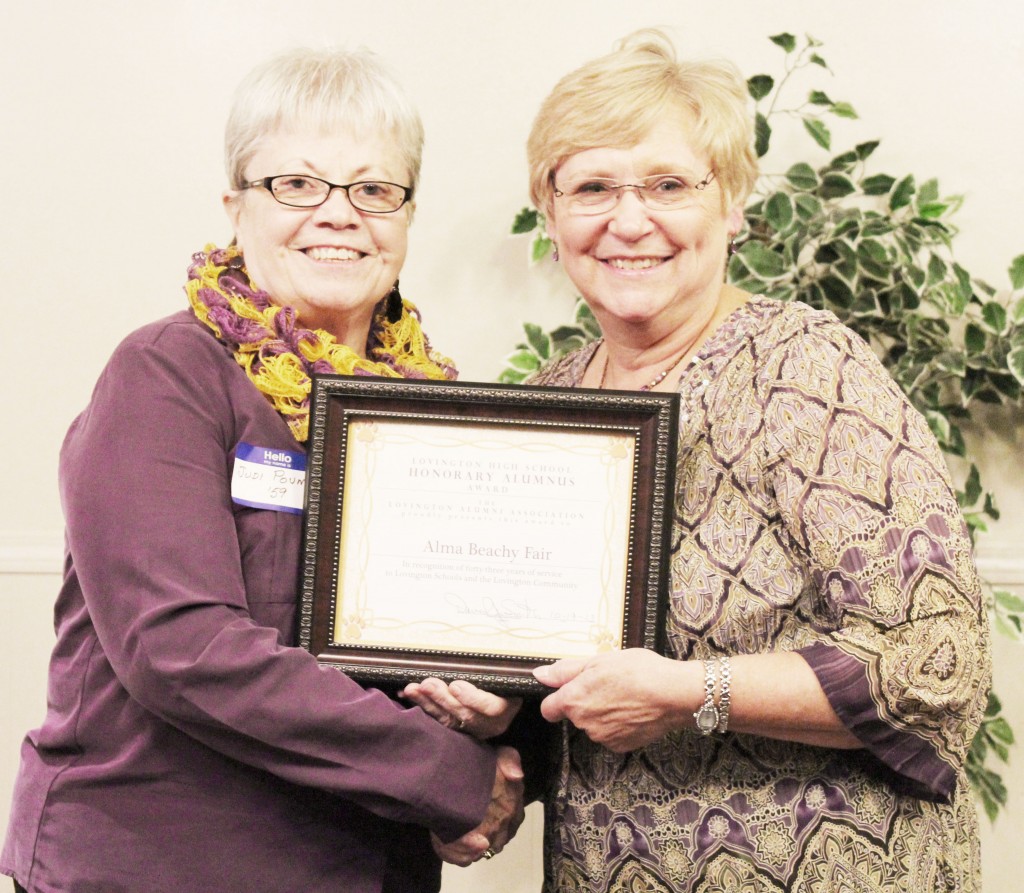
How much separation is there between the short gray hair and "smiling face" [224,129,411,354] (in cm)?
2

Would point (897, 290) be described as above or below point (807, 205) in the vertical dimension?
below

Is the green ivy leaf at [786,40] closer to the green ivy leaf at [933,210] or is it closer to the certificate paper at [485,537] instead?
the green ivy leaf at [933,210]

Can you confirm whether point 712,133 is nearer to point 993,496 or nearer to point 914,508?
point 914,508

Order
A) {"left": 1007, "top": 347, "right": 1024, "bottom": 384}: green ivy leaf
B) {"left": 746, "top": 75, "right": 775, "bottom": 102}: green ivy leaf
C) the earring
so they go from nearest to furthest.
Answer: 1. the earring
2. {"left": 1007, "top": 347, "right": 1024, "bottom": 384}: green ivy leaf
3. {"left": 746, "top": 75, "right": 775, "bottom": 102}: green ivy leaf

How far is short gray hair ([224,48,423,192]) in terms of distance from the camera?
Answer: 1.51 m

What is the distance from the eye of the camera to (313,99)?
1509 mm

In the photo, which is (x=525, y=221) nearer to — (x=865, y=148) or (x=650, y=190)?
(x=865, y=148)

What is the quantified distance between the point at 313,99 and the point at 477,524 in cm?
60

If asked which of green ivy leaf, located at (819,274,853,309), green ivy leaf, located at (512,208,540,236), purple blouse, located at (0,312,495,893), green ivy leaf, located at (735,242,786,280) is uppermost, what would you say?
green ivy leaf, located at (512,208,540,236)

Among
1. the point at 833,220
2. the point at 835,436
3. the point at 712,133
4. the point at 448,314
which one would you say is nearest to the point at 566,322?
the point at 448,314

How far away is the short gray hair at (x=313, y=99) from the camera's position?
1514 millimetres

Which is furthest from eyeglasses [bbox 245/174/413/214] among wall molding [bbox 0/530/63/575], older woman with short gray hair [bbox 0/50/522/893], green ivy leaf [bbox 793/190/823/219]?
wall molding [bbox 0/530/63/575]

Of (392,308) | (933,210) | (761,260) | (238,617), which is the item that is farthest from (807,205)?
(238,617)

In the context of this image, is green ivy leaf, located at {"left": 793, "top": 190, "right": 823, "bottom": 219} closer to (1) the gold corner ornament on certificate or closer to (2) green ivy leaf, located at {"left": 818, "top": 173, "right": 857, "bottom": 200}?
(2) green ivy leaf, located at {"left": 818, "top": 173, "right": 857, "bottom": 200}
